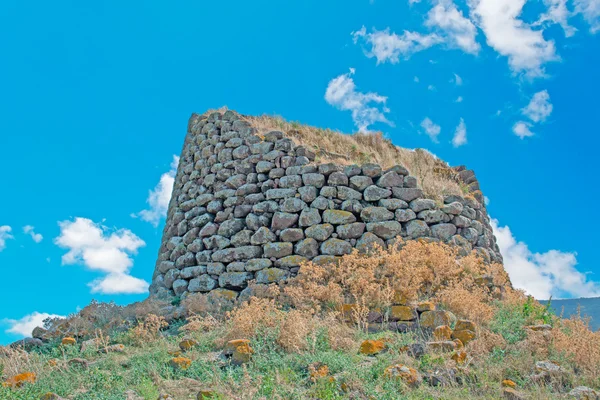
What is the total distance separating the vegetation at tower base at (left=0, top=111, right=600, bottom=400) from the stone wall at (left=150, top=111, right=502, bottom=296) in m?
0.03

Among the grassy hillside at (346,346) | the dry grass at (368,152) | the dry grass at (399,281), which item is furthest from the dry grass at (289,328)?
the dry grass at (368,152)

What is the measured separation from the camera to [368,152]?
34.9ft

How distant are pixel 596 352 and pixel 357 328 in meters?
2.46

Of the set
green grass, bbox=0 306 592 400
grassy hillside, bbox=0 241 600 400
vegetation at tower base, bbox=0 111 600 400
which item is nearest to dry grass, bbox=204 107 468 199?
vegetation at tower base, bbox=0 111 600 400

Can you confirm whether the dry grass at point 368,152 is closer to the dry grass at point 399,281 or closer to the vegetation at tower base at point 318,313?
the vegetation at tower base at point 318,313

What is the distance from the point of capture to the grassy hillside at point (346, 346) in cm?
461

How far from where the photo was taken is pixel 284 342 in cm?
549

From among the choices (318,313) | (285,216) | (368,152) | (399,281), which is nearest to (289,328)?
(318,313)

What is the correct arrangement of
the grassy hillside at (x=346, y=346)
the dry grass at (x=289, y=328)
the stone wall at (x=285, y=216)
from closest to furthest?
the grassy hillside at (x=346, y=346), the dry grass at (x=289, y=328), the stone wall at (x=285, y=216)

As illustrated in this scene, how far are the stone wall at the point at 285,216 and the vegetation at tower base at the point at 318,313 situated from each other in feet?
0.09

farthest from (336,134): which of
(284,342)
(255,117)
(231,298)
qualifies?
(284,342)

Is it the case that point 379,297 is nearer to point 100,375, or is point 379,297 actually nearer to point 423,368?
point 423,368

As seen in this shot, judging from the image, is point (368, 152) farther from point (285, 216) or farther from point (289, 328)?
point (289, 328)

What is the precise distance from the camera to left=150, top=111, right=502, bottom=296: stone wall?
8375mm
